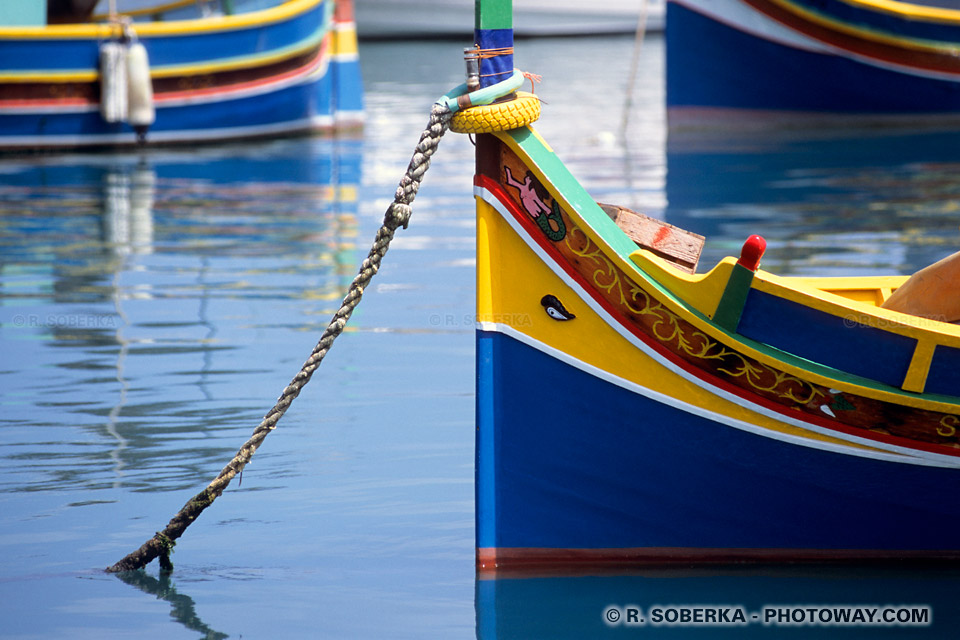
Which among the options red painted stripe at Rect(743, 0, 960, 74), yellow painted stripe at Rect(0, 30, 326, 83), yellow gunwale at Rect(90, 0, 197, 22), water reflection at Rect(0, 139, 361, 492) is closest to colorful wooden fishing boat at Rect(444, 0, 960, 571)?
water reflection at Rect(0, 139, 361, 492)

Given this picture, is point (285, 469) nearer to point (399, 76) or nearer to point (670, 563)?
point (670, 563)

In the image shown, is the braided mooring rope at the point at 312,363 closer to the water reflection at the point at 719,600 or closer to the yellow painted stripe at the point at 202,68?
the water reflection at the point at 719,600

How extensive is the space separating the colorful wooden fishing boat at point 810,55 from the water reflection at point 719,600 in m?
12.6

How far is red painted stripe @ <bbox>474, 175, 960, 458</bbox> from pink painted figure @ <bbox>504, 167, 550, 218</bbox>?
2 centimetres

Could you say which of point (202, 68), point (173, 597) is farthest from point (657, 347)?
point (202, 68)

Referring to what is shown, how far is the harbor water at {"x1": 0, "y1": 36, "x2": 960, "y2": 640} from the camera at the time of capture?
12.6 ft

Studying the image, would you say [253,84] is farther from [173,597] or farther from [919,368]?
[919,368]

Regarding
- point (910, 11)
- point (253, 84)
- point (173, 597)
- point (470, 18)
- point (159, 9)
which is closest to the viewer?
point (173, 597)

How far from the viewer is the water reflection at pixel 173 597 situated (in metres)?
3.69

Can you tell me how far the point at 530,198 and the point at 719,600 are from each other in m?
1.24

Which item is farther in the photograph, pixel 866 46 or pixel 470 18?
pixel 470 18

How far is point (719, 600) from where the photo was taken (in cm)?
381

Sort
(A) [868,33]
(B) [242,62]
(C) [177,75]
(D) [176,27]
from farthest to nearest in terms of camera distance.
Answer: (A) [868,33], (B) [242,62], (C) [177,75], (D) [176,27]

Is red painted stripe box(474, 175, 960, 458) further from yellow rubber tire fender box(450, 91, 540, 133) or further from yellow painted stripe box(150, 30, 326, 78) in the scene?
yellow painted stripe box(150, 30, 326, 78)
